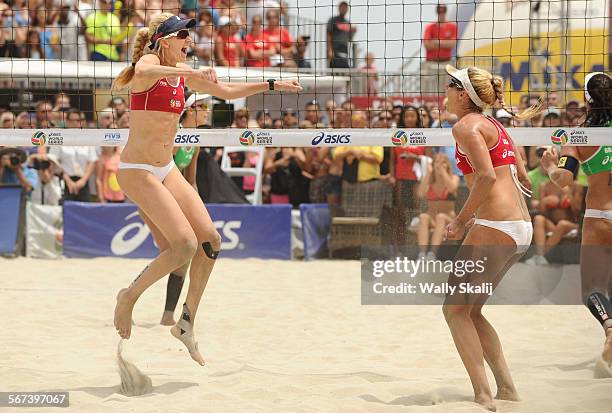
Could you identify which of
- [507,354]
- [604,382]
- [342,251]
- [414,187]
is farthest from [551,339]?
[342,251]

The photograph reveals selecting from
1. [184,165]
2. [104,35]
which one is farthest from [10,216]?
[184,165]

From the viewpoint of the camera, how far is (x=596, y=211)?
5648 millimetres

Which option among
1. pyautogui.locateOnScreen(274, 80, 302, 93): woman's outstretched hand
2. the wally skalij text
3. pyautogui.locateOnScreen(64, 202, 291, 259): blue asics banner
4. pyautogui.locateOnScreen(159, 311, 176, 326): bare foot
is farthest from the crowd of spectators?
pyautogui.locateOnScreen(274, 80, 302, 93): woman's outstretched hand

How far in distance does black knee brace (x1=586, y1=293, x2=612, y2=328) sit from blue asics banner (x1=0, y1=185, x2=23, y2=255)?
707cm

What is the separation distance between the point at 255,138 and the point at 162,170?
62.1 inches

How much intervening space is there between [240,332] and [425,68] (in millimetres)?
8630

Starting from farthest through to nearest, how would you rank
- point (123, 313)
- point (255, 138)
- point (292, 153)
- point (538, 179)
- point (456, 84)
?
point (292, 153)
point (538, 179)
point (255, 138)
point (123, 313)
point (456, 84)

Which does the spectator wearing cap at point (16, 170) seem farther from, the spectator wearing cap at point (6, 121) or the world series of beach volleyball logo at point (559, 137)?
the world series of beach volleyball logo at point (559, 137)

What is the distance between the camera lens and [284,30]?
13.8 metres

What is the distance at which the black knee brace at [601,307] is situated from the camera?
217 inches

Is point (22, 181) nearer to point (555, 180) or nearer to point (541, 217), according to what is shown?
point (541, 217)

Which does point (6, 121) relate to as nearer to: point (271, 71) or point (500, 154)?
point (271, 71)

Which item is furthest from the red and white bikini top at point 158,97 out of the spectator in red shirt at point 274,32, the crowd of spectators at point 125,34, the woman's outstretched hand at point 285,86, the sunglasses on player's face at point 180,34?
the spectator in red shirt at point 274,32

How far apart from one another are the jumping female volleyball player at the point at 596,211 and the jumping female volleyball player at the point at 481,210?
1.04 metres
